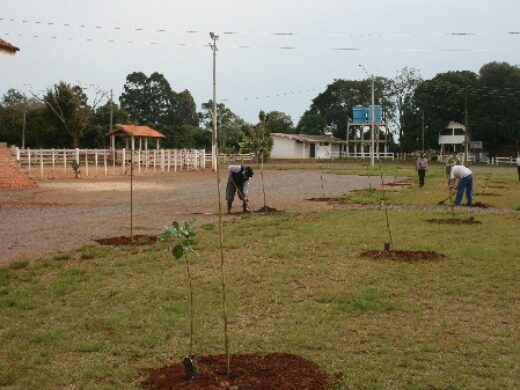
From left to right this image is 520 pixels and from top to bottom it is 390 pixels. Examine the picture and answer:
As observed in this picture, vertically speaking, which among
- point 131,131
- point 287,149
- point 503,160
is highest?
point 131,131

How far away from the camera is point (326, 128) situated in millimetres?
95688

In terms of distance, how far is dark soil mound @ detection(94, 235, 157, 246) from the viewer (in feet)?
37.8

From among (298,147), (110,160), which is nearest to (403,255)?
(110,160)

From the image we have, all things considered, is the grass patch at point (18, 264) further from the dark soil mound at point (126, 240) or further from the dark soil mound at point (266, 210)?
the dark soil mound at point (266, 210)

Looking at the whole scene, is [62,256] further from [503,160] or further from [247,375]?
[503,160]

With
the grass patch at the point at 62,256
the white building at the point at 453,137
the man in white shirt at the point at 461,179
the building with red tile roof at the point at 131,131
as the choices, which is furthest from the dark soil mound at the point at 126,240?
the white building at the point at 453,137

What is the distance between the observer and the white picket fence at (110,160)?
38.2 metres

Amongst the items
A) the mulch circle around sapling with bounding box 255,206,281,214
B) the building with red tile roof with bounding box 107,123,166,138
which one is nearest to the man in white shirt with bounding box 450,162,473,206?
the mulch circle around sapling with bounding box 255,206,281,214

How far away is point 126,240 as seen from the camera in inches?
464

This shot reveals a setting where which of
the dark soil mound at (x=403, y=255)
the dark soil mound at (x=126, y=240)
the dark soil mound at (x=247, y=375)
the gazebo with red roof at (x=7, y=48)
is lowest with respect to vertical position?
the dark soil mound at (x=247, y=375)

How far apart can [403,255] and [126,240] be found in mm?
5188

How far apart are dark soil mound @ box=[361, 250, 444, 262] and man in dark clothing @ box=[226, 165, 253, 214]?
661cm

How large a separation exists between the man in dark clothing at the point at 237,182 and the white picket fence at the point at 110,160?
22.3m

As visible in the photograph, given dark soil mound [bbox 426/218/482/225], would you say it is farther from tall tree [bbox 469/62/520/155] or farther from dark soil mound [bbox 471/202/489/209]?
tall tree [bbox 469/62/520/155]
